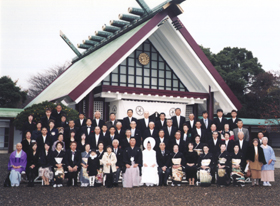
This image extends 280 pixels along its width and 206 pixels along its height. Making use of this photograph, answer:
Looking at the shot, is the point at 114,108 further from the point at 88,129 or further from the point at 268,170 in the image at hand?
the point at 268,170


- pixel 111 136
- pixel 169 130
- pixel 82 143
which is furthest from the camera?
pixel 169 130

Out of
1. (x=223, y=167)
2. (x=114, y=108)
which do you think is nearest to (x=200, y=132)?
(x=223, y=167)

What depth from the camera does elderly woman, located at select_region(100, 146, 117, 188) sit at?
840 centimetres

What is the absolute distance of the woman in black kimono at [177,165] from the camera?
8.75 meters

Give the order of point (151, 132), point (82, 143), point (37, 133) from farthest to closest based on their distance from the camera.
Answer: point (151, 132)
point (37, 133)
point (82, 143)

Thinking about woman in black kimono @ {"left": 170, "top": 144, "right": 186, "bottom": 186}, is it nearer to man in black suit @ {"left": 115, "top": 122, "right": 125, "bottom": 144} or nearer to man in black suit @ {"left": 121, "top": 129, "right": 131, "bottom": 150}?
man in black suit @ {"left": 121, "top": 129, "right": 131, "bottom": 150}

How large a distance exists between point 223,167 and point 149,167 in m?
2.08

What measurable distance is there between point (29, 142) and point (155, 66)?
8.50 meters

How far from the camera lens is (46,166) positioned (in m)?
8.62

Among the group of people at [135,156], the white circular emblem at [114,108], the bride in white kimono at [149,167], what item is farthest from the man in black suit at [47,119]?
the white circular emblem at [114,108]

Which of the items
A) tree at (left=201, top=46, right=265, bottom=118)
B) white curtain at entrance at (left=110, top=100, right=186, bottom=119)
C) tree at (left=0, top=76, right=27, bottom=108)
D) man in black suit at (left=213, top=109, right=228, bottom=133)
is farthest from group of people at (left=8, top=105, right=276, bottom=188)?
tree at (left=0, top=76, right=27, bottom=108)

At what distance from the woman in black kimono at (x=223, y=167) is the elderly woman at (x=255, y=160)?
2.21ft

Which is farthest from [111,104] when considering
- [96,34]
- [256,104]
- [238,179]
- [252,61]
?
[252,61]

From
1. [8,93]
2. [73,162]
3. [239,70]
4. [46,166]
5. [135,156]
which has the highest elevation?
[239,70]
